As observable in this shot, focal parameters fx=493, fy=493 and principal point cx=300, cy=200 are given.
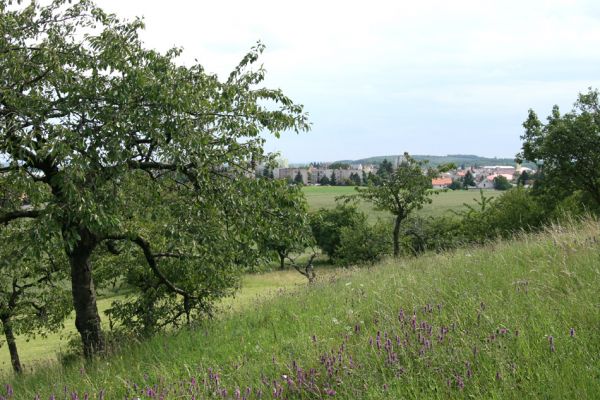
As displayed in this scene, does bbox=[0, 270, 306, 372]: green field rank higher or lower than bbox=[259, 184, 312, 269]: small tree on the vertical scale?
lower

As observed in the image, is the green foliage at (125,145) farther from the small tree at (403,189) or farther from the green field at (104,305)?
the small tree at (403,189)

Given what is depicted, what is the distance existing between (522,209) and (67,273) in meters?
39.4

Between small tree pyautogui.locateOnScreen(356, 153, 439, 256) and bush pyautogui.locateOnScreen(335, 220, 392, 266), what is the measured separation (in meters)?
13.9

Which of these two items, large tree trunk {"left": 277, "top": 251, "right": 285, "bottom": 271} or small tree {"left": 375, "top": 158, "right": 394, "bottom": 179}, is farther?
small tree {"left": 375, "top": 158, "right": 394, "bottom": 179}

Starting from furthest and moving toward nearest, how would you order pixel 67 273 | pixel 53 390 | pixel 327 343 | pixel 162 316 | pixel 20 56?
pixel 67 273
pixel 162 316
pixel 20 56
pixel 53 390
pixel 327 343

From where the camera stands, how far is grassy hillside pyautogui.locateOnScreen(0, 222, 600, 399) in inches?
137

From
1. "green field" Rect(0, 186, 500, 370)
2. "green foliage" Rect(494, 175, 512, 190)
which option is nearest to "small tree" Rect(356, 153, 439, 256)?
"green field" Rect(0, 186, 500, 370)

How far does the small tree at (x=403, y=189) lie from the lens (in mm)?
32594

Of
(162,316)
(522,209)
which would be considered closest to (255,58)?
(162,316)

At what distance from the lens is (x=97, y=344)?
9.25 metres

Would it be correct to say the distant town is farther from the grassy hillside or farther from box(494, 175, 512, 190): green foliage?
the grassy hillside

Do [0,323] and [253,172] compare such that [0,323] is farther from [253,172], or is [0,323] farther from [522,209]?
[522,209]

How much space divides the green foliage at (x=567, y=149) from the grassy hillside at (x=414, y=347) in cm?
2722

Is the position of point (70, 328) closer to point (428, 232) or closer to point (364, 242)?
point (364, 242)
